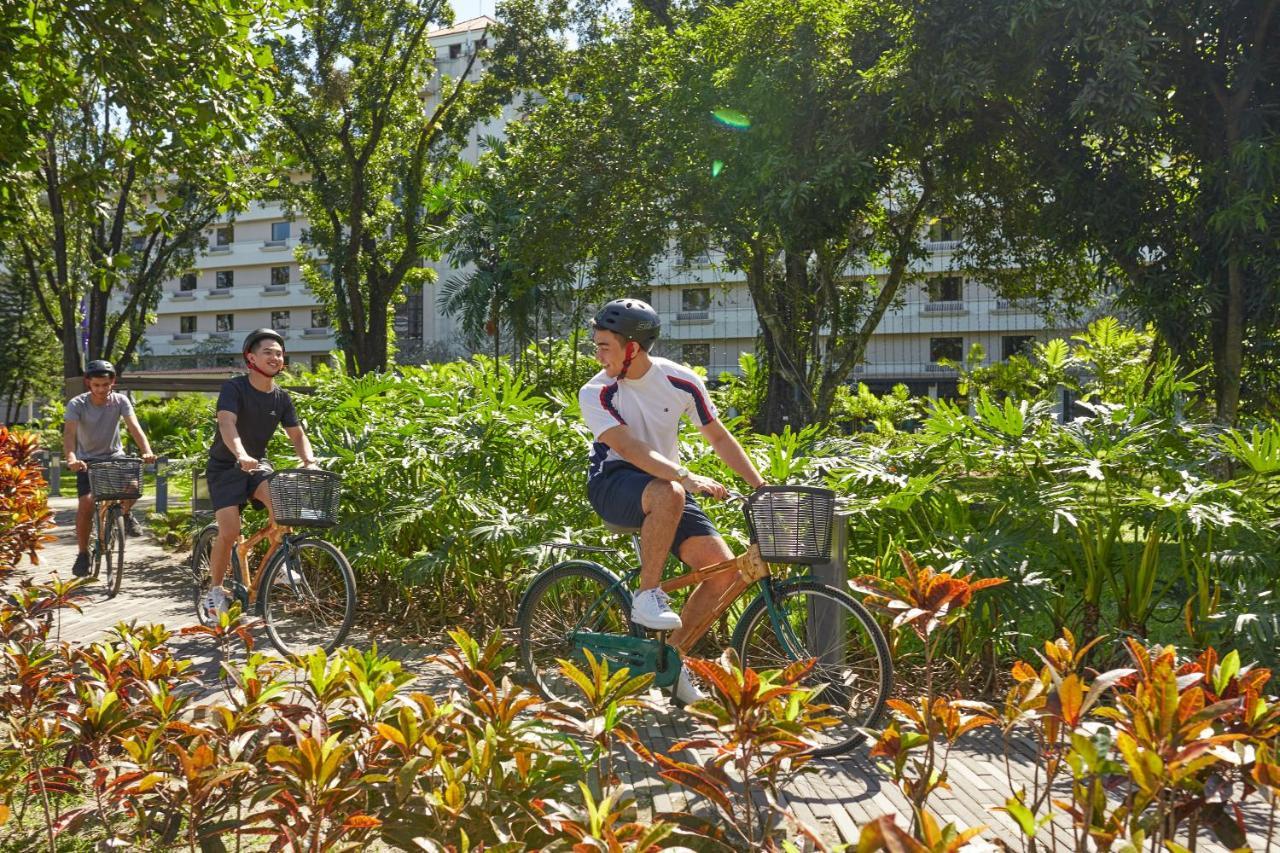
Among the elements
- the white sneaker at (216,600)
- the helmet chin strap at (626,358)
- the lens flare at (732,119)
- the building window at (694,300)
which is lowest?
the white sneaker at (216,600)

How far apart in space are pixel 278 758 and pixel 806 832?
1056 mm

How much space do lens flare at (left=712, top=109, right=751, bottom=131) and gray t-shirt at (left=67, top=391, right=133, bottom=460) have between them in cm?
906

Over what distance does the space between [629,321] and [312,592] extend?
2.82 meters

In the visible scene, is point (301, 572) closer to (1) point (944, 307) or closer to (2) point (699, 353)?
(1) point (944, 307)

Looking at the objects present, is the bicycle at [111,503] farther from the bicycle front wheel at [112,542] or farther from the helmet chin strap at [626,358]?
the helmet chin strap at [626,358]

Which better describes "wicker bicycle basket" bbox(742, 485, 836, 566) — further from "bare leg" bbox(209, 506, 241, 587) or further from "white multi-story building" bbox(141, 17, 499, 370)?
"white multi-story building" bbox(141, 17, 499, 370)

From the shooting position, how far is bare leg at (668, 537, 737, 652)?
4.55 metres

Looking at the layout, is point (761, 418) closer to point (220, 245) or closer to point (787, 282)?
point (787, 282)

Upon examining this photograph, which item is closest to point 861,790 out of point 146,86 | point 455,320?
point 146,86

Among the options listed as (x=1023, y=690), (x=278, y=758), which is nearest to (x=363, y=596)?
(x=278, y=758)

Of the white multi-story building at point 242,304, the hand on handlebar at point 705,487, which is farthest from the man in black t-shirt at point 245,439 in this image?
the white multi-story building at point 242,304

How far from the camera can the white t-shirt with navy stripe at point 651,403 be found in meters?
4.51

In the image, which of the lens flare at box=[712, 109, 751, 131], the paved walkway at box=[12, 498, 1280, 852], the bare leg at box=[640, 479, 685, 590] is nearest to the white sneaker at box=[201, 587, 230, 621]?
the paved walkway at box=[12, 498, 1280, 852]

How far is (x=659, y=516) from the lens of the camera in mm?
4398
